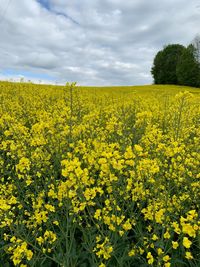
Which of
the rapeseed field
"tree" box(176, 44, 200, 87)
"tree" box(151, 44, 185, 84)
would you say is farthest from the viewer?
"tree" box(151, 44, 185, 84)

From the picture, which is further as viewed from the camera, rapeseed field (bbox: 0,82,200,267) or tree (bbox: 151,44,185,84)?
tree (bbox: 151,44,185,84)

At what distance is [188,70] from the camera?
47719mm

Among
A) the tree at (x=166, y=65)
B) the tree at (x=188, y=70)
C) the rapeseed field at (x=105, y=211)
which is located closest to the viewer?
the rapeseed field at (x=105, y=211)

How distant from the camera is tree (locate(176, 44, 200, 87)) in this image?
47.5 metres

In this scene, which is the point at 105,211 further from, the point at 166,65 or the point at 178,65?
the point at 166,65

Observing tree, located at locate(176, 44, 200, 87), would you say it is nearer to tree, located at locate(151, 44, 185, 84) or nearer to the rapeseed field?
tree, located at locate(151, 44, 185, 84)

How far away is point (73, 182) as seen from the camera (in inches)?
83.6

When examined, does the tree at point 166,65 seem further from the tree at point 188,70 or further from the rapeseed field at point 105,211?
the rapeseed field at point 105,211

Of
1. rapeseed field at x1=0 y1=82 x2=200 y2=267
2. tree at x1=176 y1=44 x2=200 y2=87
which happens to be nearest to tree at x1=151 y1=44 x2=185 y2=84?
tree at x1=176 y1=44 x2=200 y2=87

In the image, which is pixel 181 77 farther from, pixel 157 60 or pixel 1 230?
pixel 1 230

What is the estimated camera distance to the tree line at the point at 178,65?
157 ft

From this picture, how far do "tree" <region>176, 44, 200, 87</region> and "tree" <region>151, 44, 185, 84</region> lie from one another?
3.86 meters

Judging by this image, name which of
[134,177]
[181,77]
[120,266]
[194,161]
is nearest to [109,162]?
[134,177]

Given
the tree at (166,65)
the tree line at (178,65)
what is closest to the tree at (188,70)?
the tree line at (178,65)
